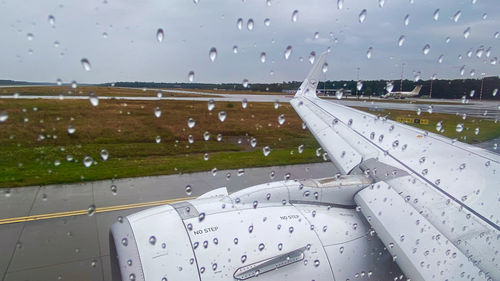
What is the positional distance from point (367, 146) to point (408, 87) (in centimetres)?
57

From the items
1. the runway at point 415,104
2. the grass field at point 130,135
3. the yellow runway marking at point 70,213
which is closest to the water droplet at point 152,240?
the grass field at point 130,135

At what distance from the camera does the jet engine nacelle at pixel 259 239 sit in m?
1.41

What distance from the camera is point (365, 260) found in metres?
1.79

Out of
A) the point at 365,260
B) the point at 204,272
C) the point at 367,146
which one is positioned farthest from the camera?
the point at 367,146

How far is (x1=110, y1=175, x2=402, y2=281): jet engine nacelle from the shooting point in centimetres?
141

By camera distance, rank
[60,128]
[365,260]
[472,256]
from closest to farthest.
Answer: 1. [472,256]
2. [60,128]
3. [365,260]

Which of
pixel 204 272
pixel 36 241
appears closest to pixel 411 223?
pixel 204 272

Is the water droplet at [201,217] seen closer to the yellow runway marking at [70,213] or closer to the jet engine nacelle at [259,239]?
the jet engine nacelle at [259,239]

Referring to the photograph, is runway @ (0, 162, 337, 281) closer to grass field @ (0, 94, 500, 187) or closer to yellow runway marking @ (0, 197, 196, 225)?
yellow runway marking @ (0, 197, 196, 225)

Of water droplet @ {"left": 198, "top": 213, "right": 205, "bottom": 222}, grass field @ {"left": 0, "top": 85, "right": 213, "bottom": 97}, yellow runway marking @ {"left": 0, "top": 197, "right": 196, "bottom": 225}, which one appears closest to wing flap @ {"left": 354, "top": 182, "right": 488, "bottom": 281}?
water droplet @ {"left": 198, "top": 213, "right": 205, "bottom": 222}

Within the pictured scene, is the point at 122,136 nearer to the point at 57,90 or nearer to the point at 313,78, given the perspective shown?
the point at 57,90

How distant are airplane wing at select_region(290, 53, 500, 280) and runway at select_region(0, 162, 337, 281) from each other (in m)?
1.06

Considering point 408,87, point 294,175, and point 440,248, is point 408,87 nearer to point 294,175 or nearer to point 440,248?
point 440,248

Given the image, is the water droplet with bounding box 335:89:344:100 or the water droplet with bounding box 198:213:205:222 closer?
the water droplet with bounding box 198:213:205:222
